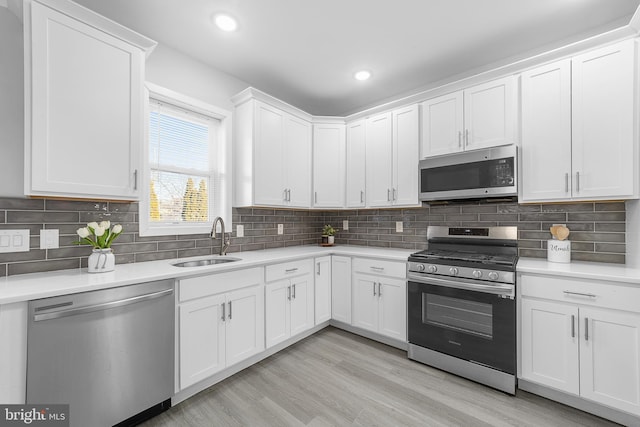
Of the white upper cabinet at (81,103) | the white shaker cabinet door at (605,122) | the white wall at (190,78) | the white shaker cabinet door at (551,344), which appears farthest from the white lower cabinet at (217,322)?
the white shaker cabinet door at (605,122)

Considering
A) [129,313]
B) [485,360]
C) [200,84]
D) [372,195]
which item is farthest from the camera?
[372,195]

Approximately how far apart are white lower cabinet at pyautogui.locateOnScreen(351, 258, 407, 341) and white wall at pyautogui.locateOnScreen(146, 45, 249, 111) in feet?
7.41

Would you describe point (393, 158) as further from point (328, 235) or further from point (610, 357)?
point (610, 357)

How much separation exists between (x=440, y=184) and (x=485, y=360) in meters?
1.52

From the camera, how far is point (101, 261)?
5.84 ft

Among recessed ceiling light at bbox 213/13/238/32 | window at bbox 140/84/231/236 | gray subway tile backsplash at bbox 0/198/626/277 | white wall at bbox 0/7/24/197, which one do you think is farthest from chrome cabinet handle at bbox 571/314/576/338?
white wall at bbox 0/7/24/197

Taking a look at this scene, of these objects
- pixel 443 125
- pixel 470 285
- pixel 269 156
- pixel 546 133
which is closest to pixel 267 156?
pixel 269 156

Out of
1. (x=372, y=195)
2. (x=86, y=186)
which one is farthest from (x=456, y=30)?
(x=86, y=186)

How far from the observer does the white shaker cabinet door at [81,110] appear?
1536 millimetres

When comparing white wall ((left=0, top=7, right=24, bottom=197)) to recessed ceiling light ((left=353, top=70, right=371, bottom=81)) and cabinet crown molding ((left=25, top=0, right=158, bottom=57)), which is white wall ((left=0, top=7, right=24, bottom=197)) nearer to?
cabinet crown molding ((left=25, top=0, right=158, bottom=57))

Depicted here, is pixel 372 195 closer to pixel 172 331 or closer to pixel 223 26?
pixel 223 26

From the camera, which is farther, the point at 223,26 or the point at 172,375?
the point at 223,26

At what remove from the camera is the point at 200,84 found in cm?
265

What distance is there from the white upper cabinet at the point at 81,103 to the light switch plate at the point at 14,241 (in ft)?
1.22
